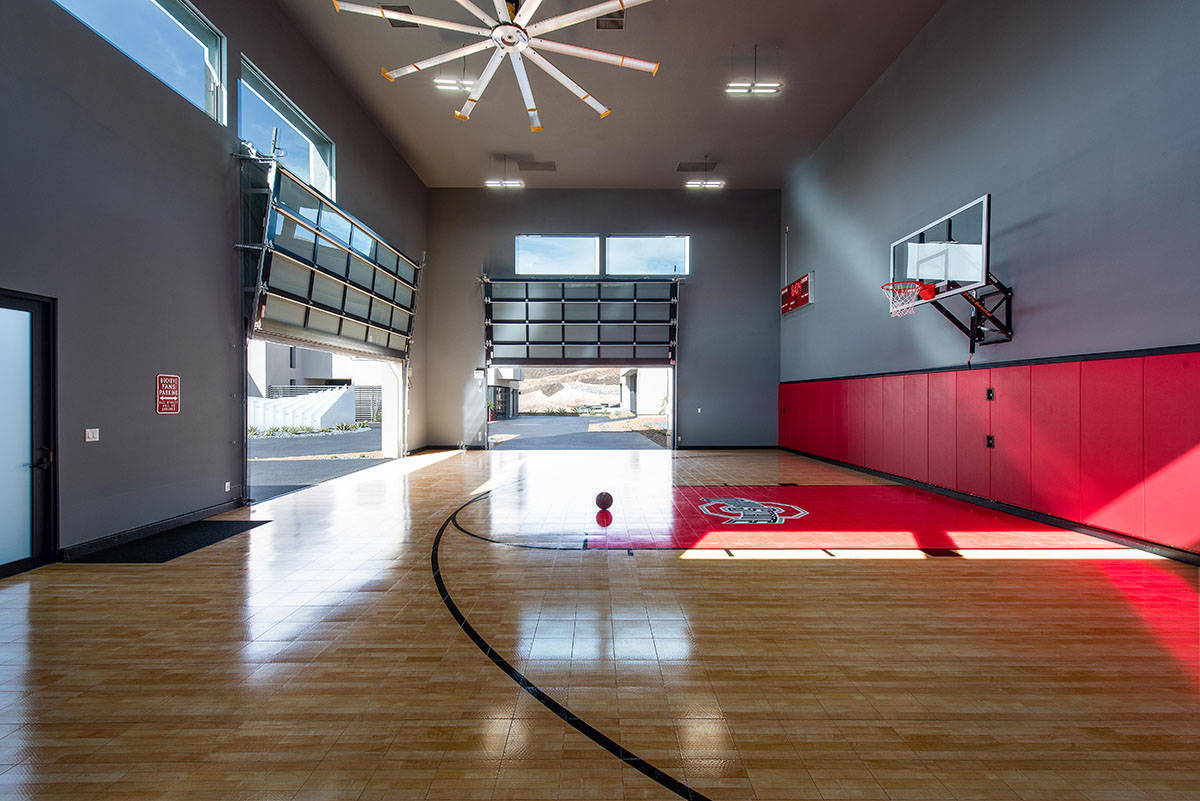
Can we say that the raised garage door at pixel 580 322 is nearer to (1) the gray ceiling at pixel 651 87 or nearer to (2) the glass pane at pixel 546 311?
(2) the glass pane at pixel 546 311

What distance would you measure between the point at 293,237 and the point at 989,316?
10429 mm

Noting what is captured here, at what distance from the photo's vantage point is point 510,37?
22.1ft

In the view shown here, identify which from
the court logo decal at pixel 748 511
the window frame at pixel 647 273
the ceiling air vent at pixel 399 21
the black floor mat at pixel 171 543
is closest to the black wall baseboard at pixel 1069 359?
the court logo decal at pixel 748 511

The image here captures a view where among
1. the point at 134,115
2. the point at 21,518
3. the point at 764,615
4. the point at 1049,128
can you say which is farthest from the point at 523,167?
the point at 764,615

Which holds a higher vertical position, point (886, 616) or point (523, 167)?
point (523, 167)

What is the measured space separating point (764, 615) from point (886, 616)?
92 cm

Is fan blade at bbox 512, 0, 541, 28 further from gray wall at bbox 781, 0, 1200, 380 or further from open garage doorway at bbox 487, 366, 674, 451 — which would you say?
open garage doorway at bbox 487, 366, 674, 451

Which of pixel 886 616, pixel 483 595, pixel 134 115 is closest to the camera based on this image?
pixel 886 616

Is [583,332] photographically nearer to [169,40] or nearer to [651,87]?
[651,87]

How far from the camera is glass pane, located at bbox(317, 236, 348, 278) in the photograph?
954 centimetres

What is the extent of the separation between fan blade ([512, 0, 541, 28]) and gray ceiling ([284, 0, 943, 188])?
2.80 meters

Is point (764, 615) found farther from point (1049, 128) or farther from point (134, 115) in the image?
point (134, 115)

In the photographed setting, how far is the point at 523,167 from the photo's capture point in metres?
14.5

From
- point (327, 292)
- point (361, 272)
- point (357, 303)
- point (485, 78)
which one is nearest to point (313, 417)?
point (357, 303)
